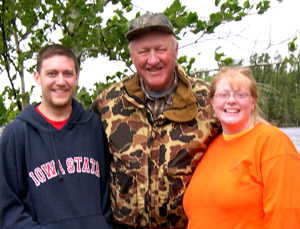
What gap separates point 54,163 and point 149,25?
143cm

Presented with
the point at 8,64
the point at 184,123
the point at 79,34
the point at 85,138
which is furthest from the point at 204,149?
the point at 8,64

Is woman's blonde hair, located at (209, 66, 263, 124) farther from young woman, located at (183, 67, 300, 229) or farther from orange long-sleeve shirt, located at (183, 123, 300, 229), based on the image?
orange long-sleeve shirt, located at (183, 123, 300, 229)

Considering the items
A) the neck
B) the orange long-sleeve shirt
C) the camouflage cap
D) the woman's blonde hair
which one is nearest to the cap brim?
the camouflage cap

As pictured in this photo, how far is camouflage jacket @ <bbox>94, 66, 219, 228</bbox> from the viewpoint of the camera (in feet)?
10.7

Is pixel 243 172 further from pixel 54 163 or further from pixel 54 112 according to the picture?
pixel 54 112

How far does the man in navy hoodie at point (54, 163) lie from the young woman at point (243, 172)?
0.82m

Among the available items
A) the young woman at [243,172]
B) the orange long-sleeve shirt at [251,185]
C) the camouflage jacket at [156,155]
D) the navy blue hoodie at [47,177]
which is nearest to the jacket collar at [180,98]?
the camouflage jacket at [156,155]

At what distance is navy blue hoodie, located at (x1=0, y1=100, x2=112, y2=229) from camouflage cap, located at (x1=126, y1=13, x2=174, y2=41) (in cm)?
96

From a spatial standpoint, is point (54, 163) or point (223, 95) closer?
point (223, 95)

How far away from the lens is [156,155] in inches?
130

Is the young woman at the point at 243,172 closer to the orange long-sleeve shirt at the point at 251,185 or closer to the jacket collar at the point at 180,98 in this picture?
the orange long-sleeve shirt at the point at 251,185

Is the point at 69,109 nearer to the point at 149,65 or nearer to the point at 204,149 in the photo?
the point at 149,65

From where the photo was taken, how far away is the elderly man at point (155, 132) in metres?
3.27

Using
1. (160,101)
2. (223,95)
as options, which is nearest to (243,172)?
(223,95)
